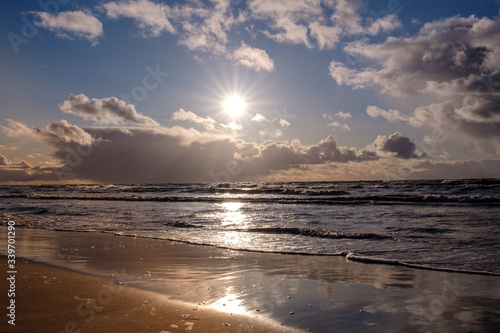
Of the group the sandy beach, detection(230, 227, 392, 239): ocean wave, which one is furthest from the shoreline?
detection(230, 227, 392, 239): ocean wave

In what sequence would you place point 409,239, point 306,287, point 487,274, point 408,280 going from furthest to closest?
1. point 409,239
2. point 487,274
3. point 408,280
4. point 306,287

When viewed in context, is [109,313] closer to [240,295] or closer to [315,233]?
[240,295]

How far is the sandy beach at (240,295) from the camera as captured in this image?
4.54 metres

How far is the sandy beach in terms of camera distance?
454 cm

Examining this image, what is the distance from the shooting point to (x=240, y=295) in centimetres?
583

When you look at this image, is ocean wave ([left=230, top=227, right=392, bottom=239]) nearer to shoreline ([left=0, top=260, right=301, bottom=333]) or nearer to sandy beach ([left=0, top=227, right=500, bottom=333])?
sandy beach ([left=0, top=227, right=500, bottom=333])

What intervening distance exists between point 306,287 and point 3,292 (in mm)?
5224

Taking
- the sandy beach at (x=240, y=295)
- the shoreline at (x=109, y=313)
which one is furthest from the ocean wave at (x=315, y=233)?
the shoreline at (x=109, y=313)

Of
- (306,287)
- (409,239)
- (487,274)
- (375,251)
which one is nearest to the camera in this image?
(306,287)

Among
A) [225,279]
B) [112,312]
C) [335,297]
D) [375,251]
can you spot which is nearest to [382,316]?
[335,297]

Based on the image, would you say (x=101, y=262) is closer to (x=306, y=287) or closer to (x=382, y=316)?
(x=306, y=287)

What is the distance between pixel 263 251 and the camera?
1020 cm

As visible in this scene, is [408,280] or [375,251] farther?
[375,251]

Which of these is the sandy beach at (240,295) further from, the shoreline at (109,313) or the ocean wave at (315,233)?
the ocean wave at (315,233)
